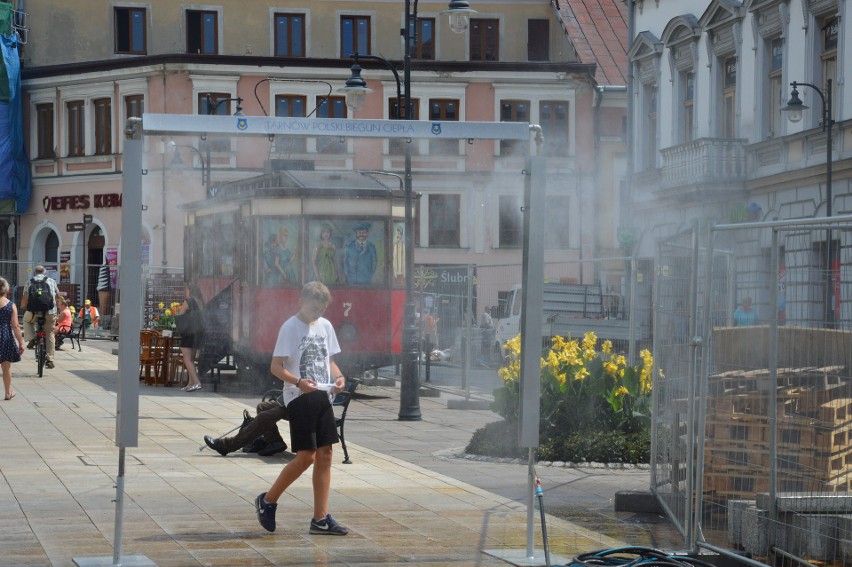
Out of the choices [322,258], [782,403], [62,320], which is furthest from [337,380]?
[62,320]

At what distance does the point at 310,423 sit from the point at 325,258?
43.2 ft

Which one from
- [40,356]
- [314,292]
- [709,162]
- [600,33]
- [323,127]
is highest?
[600,33]

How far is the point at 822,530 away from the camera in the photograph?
23.5ft

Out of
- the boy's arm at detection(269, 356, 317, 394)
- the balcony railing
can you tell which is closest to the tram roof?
the balcony railing

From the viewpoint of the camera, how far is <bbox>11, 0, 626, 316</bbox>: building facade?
49.4 m

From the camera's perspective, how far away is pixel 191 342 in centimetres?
2286

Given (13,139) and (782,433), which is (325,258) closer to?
(782,433)

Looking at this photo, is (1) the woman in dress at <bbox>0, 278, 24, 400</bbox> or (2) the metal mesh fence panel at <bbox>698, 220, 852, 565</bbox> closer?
(2) the metal mesh fence panel at <bbox>698, 220, 852, 565</bbox>

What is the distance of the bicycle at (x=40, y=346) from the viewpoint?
24103 mm

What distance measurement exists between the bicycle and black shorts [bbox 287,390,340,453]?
1558cm

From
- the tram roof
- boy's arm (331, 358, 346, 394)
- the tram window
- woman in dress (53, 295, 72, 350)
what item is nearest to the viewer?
boy's arm (331, 358, 346, 394)

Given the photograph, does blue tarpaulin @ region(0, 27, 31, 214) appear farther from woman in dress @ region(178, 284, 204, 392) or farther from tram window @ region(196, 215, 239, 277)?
woman in dress @ region(178, 284, 204, 392)

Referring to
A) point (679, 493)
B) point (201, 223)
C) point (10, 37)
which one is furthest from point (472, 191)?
point (679, 493)

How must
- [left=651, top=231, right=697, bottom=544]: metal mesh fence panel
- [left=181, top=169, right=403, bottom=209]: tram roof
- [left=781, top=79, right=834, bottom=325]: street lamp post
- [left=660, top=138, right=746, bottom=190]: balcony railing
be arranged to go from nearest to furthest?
1. [left=651, top=231, right=697, bottom=544]: metal mesh fence panel
2. [left=181, top=169, right=403, bottom=209]: tram roof
3. [left=781, top=79, right=834, bottom=325]: street lamp post
4. [left=660, top=138, right=746, bottom=190]: balcony railing
